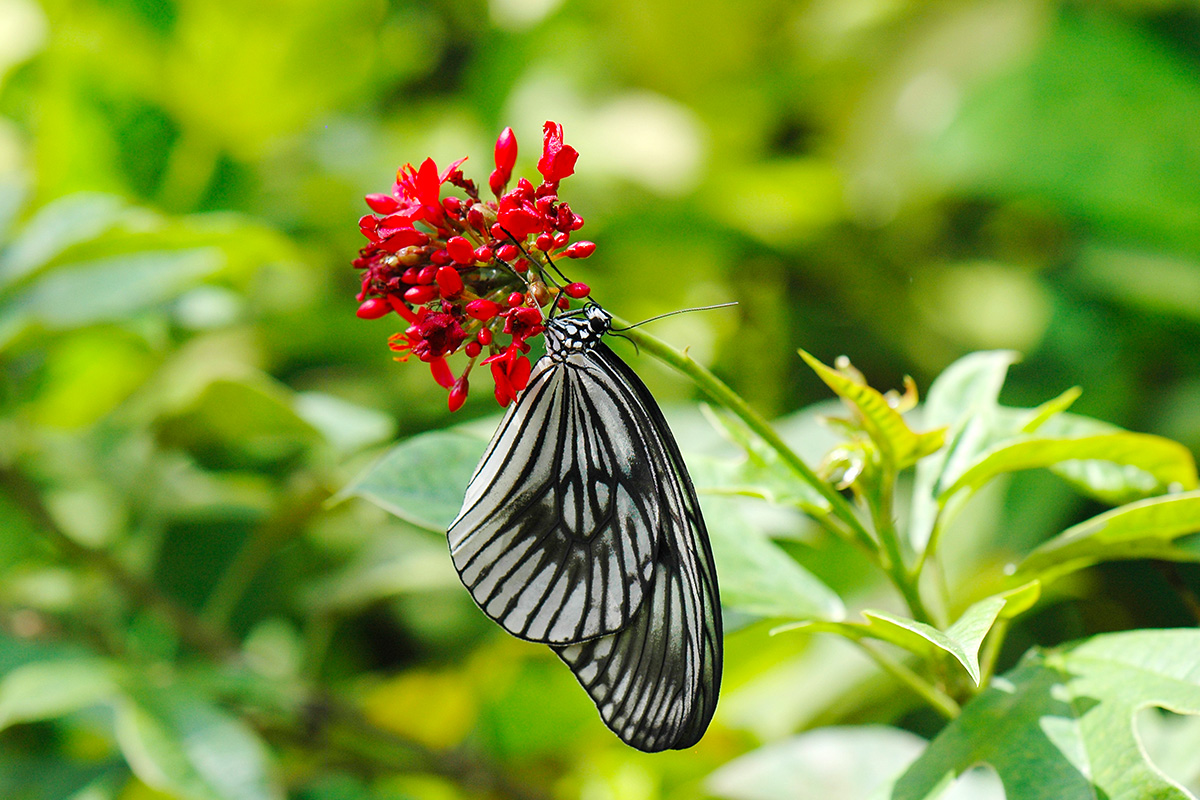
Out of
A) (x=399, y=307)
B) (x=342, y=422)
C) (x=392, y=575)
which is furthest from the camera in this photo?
(x=392, y=575)

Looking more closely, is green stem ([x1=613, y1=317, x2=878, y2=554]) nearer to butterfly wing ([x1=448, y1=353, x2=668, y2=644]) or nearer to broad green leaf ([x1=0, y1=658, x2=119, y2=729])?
butterfly wing ([x1=448, y1=353, x2=668, y2=644])

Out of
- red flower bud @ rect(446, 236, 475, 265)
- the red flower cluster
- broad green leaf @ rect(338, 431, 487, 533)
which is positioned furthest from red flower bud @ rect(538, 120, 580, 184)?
broad green leaf @ rect(338, 431, 487, 533)

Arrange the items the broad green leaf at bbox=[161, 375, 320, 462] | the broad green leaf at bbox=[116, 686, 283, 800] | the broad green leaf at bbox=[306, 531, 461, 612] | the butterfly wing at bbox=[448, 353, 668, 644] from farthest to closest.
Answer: the broad green leaf at bbox=[306, 531, 461, 612] < the broad green leaf at bbox=[161, 375, 320, 462] < the broad green leaf at bbox=[116, 686, 283, 800] < the butterfly wing at bbox=[448, 353, 668, 644]

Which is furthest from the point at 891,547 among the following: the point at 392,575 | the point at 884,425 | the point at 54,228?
the point at 54,228

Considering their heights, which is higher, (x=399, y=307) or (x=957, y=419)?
(x=399, y=307)

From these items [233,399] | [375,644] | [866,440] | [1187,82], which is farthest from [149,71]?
[1187,82]

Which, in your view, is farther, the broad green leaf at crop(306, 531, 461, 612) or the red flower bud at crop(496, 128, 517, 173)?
the broad green leaf at crop(306, 531, 461, 612)

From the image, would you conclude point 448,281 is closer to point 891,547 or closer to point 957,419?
point 891,547
